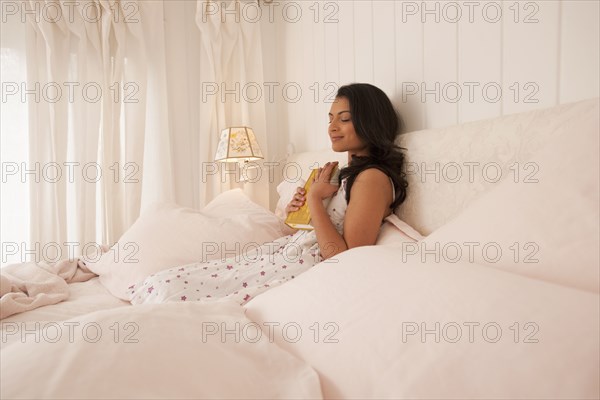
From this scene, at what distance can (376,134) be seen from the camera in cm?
150

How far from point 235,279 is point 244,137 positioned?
1452mm

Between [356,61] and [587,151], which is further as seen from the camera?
[356,61]

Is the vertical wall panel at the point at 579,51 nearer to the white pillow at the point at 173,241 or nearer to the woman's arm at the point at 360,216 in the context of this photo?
the woman's arm at the point at 360,216

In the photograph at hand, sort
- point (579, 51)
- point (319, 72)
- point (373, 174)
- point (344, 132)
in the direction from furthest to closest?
point (319, 72) < point (344, 132) < point (373, 174) < point (579, 51)

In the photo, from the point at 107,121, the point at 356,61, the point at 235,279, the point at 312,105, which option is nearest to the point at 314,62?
the point at 312,105

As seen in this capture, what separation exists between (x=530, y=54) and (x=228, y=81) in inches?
87.3

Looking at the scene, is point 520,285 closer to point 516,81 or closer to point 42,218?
point 516,81

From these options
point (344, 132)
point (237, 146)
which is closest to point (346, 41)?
point (344, 132)

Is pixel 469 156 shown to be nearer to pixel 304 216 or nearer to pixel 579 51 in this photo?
pixel 579 51

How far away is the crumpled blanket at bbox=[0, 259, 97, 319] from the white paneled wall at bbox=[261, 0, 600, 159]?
1448mm

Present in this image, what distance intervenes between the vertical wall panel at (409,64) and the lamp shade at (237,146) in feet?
3.57

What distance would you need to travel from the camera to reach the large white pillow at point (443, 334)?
434 mm

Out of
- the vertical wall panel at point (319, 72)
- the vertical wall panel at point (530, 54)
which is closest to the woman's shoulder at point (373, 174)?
the vertical wall panel at point (530, 54)

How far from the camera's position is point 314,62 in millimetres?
2404
